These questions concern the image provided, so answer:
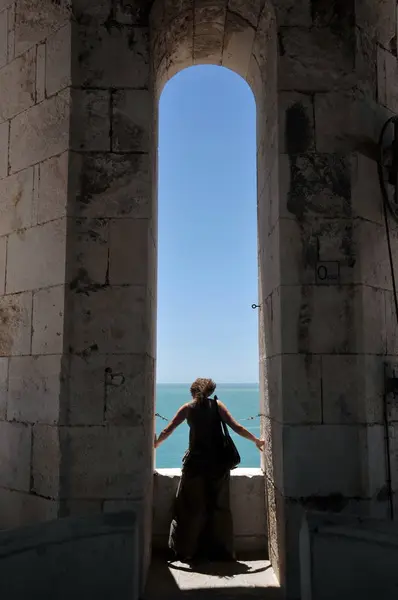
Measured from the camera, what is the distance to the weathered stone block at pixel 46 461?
2.84 metres

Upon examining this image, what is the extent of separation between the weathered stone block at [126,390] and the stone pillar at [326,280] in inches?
29.0

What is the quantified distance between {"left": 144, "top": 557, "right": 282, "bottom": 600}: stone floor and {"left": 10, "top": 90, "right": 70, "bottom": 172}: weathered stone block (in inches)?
96.9

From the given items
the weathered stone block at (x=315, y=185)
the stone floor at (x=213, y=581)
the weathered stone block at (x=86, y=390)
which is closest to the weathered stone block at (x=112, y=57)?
the weathered stone block at (x=315, y=185)

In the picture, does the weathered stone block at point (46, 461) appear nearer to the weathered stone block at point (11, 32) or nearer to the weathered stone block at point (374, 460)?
the weathered stone block at point (374, 460)

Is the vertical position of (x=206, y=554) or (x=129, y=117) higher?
(x=129, y=117)

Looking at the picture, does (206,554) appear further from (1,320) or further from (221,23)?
(221,23)

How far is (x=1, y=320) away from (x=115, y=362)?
805 millimetres

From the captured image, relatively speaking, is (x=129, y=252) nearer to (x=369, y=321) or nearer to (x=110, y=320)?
(x=110, y=320)

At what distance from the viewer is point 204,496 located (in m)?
3.48

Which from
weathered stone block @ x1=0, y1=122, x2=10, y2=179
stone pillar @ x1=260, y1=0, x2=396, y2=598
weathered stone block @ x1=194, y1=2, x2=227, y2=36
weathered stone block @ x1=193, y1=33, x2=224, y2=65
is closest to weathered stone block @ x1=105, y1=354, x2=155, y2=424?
stone pillar @ x1=260, y1=0, x2=396, y2=598

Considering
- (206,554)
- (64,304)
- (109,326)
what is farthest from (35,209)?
(206,554)

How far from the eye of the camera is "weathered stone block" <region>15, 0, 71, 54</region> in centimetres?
318

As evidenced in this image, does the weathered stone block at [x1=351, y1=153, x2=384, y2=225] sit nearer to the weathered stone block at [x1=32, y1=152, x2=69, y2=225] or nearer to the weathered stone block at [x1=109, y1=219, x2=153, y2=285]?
the weathered stone block at [x1=109, y1=219, x2=153, y2=285]

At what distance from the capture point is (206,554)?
3.44 meters
